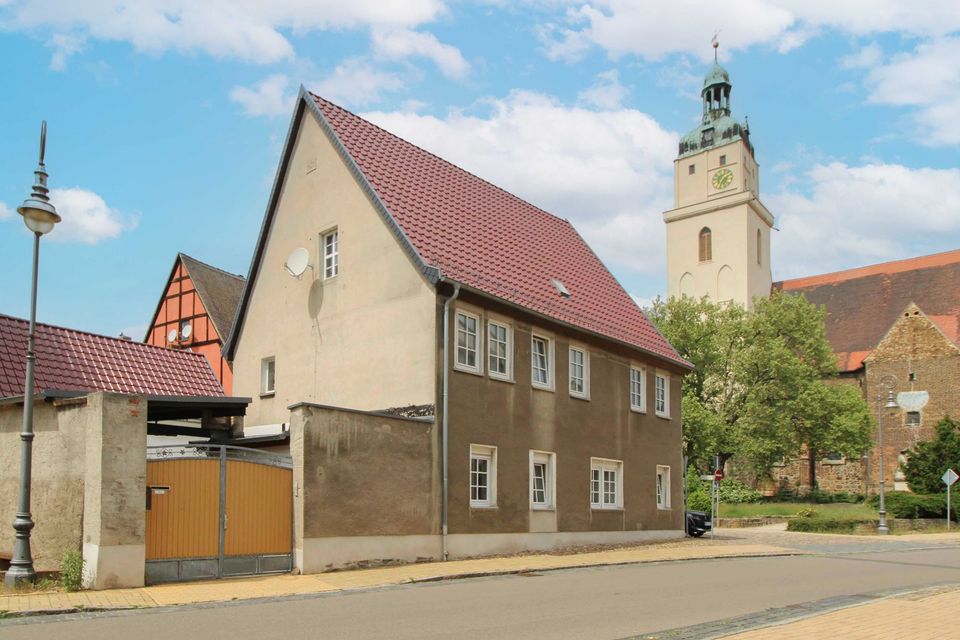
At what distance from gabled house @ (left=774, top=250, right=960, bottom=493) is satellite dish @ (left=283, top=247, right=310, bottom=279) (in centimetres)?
3833

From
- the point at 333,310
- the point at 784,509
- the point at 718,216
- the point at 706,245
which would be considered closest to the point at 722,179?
the point at 718,216

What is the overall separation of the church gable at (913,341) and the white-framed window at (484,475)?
145 ft

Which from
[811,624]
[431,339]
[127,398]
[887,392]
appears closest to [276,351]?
[431,339]

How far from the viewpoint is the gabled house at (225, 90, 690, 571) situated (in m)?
17.1

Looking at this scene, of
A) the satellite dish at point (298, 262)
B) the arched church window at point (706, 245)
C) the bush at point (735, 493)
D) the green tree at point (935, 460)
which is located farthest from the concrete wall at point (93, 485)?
the arched church window at point (706, 245)

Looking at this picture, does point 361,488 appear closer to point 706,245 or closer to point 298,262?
point 298,262

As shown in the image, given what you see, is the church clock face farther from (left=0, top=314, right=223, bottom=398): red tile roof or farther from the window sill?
the window sill

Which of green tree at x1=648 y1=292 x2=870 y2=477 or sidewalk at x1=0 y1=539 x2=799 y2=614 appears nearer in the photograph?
sidewalk at x1=0 y1=539 x2=799 y2=614

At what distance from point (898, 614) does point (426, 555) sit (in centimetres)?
953

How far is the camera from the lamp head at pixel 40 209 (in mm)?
12711

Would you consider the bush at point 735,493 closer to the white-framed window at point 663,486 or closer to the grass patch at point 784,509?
the grass patch at point 784,509

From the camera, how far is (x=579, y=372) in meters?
23.6

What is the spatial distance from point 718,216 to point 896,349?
1628 centimetres

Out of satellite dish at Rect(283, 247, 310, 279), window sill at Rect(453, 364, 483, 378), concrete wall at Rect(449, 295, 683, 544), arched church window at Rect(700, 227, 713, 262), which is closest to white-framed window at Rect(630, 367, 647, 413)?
concrete wall at Rect(449, 295, 683, 544)
